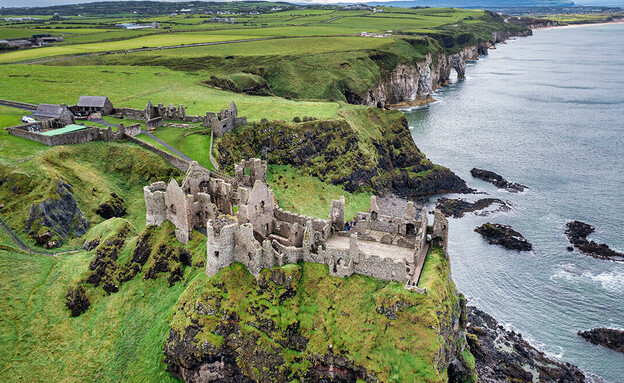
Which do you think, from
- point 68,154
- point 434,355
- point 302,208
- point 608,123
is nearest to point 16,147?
point 68,154

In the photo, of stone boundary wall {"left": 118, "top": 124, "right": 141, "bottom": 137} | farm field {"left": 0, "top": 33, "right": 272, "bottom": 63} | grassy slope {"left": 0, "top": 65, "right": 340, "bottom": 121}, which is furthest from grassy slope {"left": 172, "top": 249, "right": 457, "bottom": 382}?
farm field {"left": 0, "top": 33, "right": 272, "bottom": 63}

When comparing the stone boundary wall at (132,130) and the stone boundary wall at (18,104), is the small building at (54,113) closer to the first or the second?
the stone boundary wall at (18,104)

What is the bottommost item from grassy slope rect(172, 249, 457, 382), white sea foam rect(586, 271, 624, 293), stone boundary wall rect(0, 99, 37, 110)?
white sea foam rect(586, 271, 624, 293)

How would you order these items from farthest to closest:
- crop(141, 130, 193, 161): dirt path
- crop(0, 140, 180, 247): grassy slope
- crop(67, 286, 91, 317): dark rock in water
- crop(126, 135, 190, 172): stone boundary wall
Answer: crop(141, 130, 193, 161): dirt path → crop(126, 135, 190, 172): stone boundary wall → crop(0, 140, 180, 247): grassy slope → crop(67, 286, 91, 317): dark rock in water

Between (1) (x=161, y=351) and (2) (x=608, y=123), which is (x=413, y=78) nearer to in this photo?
(2) (x=608, y=123)

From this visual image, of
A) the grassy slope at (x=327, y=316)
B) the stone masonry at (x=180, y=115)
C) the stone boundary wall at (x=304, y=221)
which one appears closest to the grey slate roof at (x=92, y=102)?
the stone masonry at (x=180, y=115)

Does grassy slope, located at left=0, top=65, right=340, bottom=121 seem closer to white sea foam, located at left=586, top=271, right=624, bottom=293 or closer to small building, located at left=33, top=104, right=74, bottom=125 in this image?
small building, located at left=33, top=104, right=74, bottom=125

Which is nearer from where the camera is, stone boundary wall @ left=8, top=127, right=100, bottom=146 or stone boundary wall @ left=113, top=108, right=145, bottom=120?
stone boundary wall @ left=8, top=127, right=100, bottom=146

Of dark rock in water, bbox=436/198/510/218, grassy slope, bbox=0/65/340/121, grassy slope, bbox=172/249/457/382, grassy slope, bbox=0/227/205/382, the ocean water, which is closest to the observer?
grassy slope, bbox=172/249/457/382
